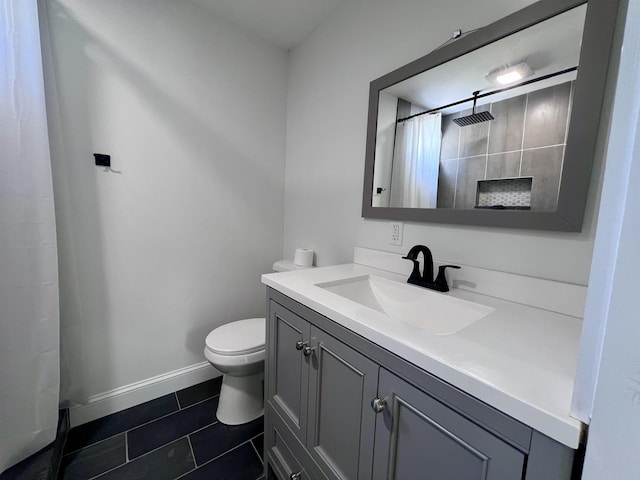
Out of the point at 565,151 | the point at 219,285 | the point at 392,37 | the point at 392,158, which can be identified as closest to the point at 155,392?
the point at 219,285

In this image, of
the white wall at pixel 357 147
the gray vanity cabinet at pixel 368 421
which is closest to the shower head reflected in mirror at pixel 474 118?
the white wall at pixel 357 147

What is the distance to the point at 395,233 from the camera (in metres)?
1.29

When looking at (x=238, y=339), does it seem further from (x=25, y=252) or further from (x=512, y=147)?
(x=512, y=147)

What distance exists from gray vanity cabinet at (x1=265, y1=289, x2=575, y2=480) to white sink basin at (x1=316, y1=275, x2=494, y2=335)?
0.77 feet

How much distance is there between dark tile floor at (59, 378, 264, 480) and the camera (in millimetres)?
1164

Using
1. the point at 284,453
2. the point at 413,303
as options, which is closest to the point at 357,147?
the point at 413,303

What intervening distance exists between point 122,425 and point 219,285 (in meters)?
0.87

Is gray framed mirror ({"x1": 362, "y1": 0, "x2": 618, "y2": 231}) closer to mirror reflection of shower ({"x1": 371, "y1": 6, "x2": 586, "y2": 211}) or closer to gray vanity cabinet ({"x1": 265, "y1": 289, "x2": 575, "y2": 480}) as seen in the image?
mirror reflection of shower ({"x1": 371, "y1": 6, "x2": 586, "y2": 211})

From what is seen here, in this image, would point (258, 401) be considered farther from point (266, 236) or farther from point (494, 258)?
point (494, 258)

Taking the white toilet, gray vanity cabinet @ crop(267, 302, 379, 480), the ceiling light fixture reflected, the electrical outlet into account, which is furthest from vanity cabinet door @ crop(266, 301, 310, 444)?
the ceiling light fixture reflected

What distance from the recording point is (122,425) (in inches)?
55.6

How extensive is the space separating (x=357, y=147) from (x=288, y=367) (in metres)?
1.16

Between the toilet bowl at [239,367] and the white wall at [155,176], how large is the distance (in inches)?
15.5

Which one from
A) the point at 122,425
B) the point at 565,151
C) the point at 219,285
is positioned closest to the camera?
the point at 565,151
